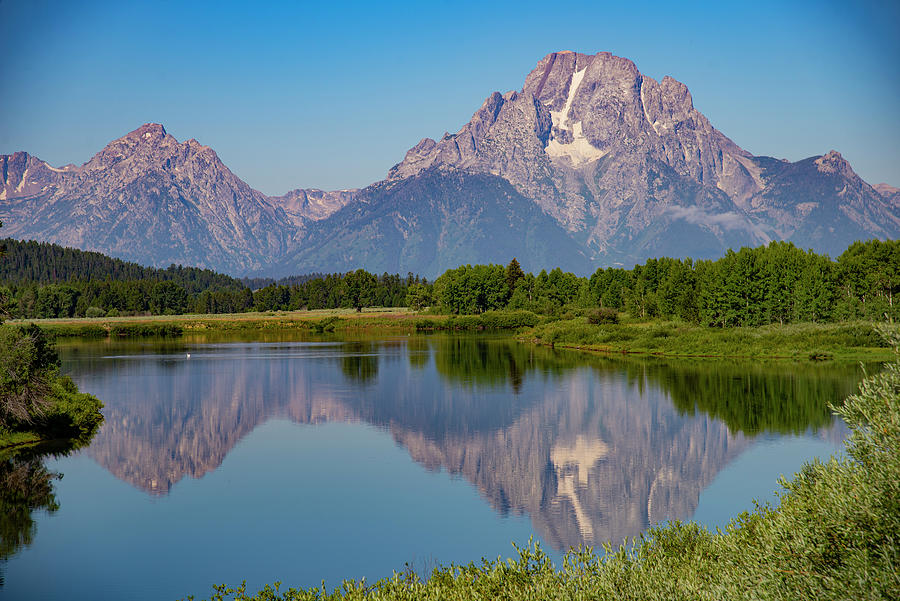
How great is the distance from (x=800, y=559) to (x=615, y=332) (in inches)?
3480

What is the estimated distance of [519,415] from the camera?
50438 mm

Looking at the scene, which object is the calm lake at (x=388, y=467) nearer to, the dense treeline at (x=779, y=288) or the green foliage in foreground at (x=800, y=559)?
the green foliage in foreground at (x=800, y=559)

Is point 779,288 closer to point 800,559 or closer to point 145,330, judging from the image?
point 800,559

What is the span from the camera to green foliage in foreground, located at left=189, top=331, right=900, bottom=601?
448 inches

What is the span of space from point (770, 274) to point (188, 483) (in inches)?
3195

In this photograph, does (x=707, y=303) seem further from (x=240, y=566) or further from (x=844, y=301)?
(x=240, y=566)

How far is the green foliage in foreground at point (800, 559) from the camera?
11383 mm

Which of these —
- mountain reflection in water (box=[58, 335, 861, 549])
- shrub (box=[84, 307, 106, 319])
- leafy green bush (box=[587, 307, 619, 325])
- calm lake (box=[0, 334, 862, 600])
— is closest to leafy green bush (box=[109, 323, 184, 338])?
shrub (box=[84, 307, 106, 319])

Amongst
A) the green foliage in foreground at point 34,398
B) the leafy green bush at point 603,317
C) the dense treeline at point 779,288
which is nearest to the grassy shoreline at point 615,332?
the leafy green bush at point 603,317

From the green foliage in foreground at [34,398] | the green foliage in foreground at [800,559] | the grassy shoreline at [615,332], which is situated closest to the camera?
the green foliage in foreground at [800,559]

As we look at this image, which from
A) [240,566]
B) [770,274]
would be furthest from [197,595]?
[770,274]

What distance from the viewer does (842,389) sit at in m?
54.2

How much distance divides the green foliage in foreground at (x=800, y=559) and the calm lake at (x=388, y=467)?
23.0 ft

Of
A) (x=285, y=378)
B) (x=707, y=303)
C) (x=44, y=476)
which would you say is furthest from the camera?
(x=707, y=303)
